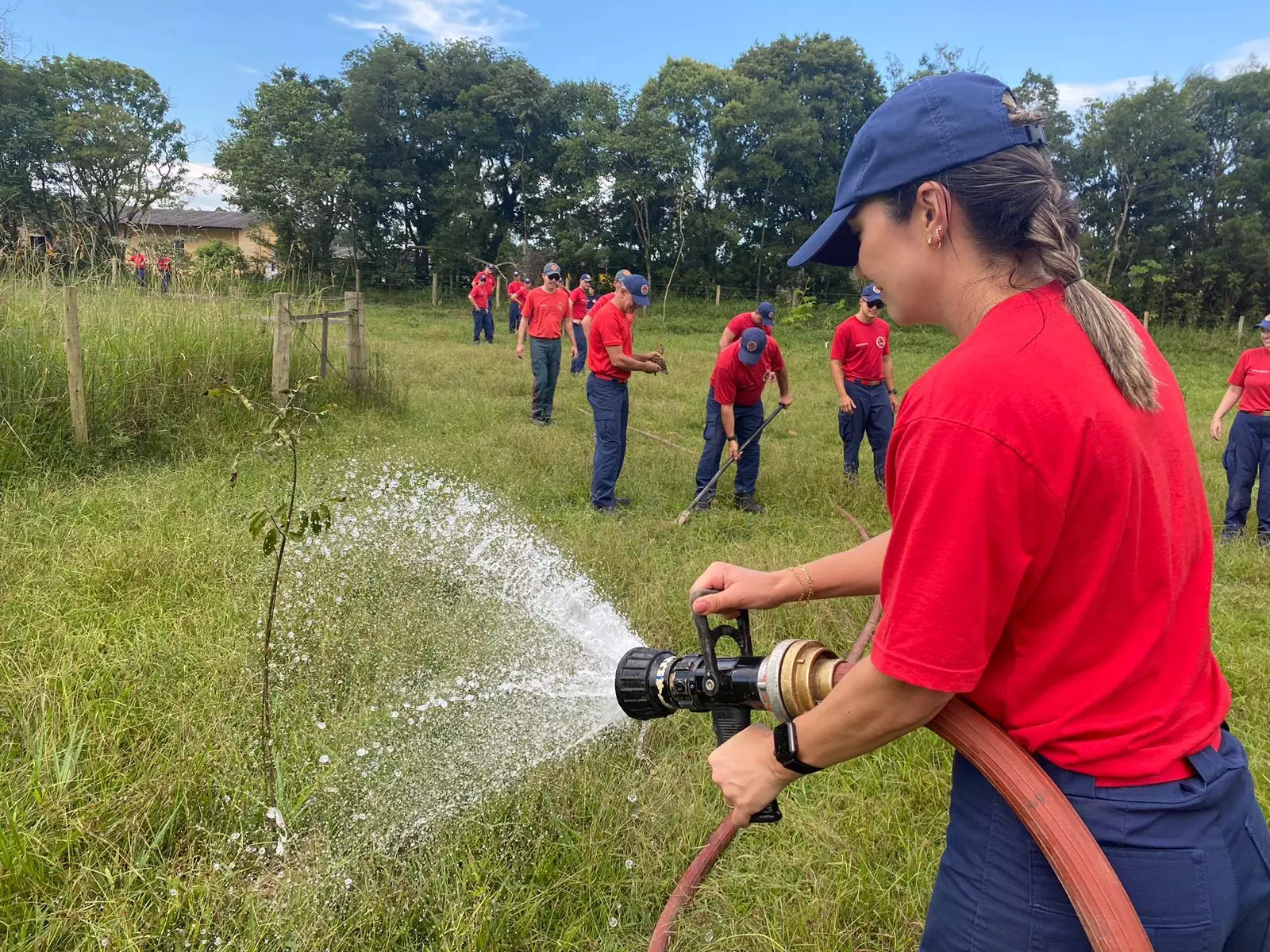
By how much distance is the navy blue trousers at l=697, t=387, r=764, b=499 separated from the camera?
278 inches

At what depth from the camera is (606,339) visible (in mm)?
6801

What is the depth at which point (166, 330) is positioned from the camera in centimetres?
743

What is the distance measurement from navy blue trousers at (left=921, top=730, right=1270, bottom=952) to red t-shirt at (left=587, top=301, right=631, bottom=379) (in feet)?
18.9

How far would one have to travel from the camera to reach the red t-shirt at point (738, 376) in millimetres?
6789

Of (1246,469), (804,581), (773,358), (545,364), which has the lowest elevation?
(1246,469)

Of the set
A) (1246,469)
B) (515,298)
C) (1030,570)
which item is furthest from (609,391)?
(515,298)

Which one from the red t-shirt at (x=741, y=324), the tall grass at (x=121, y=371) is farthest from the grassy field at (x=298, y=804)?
the red t-shirt at (x=741, y=324)

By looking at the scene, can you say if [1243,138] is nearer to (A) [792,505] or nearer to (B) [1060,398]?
(A) [792,505]

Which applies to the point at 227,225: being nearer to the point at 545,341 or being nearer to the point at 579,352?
the point at 579,352

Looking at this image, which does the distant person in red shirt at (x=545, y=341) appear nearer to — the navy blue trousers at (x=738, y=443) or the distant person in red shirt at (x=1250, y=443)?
the navy blue trousers at (x=738, y=443)

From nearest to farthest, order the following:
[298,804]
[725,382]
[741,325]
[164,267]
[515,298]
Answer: [298,804] → [725,382] → [741,325] → [164,267] → [515,298]

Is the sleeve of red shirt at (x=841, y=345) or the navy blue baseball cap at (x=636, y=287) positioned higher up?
the navy blue baseball cap at (x=636, y=287)

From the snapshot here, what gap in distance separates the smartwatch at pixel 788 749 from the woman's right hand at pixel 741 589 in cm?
38

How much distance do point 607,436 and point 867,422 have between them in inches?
103
